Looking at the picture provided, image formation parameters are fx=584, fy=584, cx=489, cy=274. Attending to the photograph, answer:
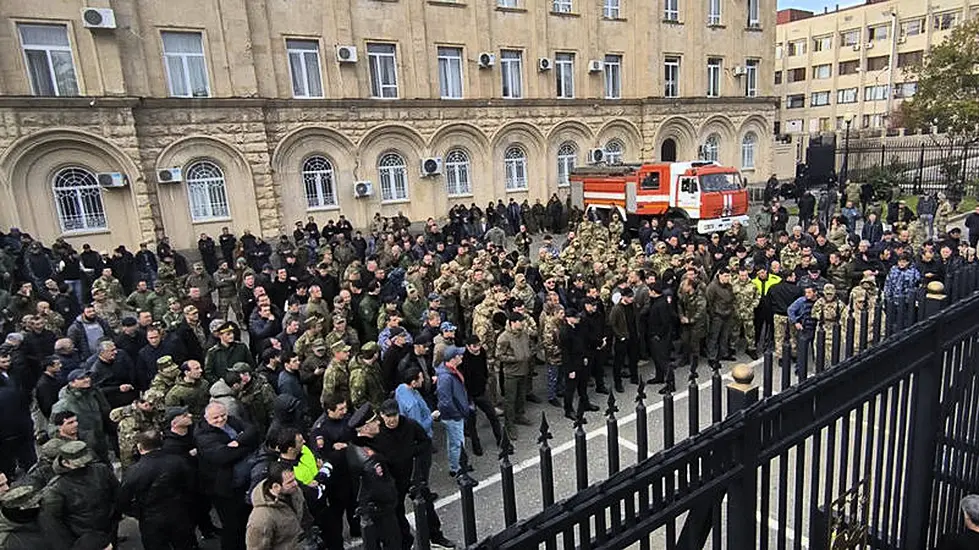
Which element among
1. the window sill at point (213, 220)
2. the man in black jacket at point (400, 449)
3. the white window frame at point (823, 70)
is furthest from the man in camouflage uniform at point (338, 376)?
the white window frame at point (823, 70)

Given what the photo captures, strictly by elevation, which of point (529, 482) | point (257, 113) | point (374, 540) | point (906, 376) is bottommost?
point (529, 482)

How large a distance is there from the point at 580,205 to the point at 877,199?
13.0 metres

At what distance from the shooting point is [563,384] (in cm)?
832

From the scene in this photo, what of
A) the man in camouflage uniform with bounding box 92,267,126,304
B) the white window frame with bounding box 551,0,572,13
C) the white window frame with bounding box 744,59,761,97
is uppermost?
the white window frame with bounding box 551,0,572,13

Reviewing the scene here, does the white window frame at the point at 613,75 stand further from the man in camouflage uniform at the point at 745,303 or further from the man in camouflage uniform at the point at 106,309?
the man in camouflage uniform at the point at 106,309

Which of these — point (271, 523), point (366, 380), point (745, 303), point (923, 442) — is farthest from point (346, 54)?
point (923, 442)

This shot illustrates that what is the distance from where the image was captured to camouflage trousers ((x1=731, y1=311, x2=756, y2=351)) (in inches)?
390

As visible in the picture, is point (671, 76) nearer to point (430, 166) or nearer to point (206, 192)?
point (430, 166)

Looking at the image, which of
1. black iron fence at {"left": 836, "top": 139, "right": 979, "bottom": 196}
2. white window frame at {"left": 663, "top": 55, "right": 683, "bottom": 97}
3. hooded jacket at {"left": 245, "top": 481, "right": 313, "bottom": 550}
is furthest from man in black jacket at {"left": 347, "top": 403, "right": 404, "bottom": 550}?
black iron fence at {"left": 836, "top": 139, "right": 979, "bottom": 196}

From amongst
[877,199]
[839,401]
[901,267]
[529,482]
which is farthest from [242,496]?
[877,199]

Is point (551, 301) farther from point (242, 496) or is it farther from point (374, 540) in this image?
point (374, 540)

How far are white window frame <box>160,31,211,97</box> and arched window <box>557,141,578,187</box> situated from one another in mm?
14728

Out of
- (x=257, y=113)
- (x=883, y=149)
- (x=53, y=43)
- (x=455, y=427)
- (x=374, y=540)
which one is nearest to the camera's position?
(x=374, y=540)

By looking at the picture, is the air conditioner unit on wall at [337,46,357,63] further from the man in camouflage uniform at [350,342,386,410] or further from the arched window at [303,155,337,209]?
the man in camouflage uniform at [350,342,386,410]
